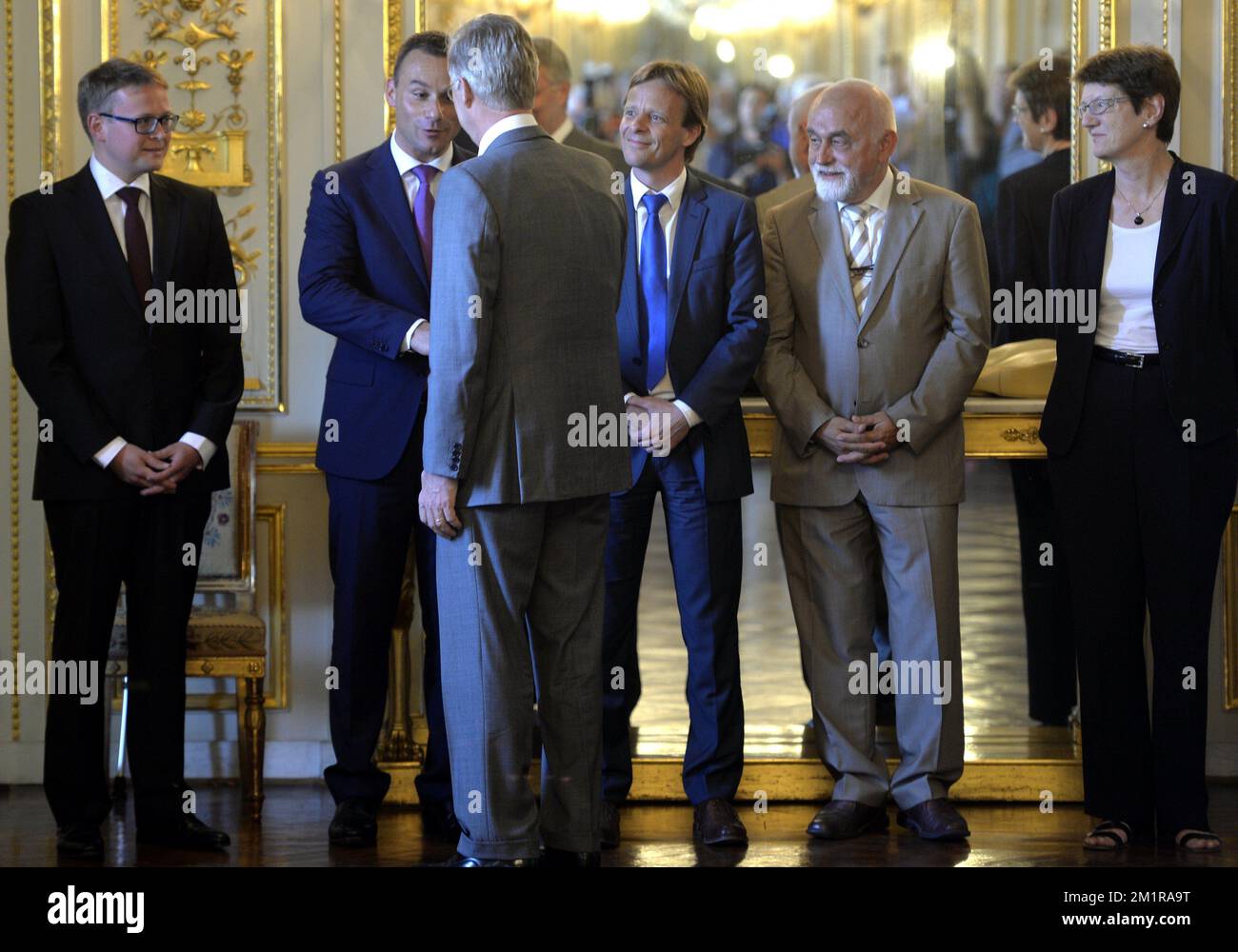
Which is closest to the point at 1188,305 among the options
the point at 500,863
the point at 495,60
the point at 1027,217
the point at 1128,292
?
the point at 1128,292

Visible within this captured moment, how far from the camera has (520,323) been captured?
3496mm

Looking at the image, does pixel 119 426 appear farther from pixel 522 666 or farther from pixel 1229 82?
pixel 1229 82

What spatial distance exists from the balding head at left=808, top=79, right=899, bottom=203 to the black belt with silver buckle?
749mm

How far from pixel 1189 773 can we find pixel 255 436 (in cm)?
277

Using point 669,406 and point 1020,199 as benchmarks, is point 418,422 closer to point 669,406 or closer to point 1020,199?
point 669,406

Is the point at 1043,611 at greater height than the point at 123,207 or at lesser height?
lesser

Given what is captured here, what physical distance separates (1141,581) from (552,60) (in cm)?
230

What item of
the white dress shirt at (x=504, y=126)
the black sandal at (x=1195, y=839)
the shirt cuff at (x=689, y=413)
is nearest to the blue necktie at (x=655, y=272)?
the shirt cuff at (x=689, y=413)

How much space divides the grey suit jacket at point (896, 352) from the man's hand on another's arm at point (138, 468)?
1559 millimetres

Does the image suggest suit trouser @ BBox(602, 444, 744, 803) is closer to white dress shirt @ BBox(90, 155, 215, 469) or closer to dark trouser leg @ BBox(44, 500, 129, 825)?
white dress shirt @ BBox(90, 155, 215, 469)

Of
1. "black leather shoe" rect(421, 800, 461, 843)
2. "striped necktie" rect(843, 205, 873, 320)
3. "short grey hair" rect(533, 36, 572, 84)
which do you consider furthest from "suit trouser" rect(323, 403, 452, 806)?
"short grey hair" rect(533, 36, 572, 84)

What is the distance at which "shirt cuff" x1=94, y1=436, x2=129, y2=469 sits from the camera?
3996mm

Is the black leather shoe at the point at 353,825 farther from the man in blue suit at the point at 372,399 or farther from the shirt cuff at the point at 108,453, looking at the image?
the shirt cuff at the point at 108,453

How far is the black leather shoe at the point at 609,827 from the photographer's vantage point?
419 cm
